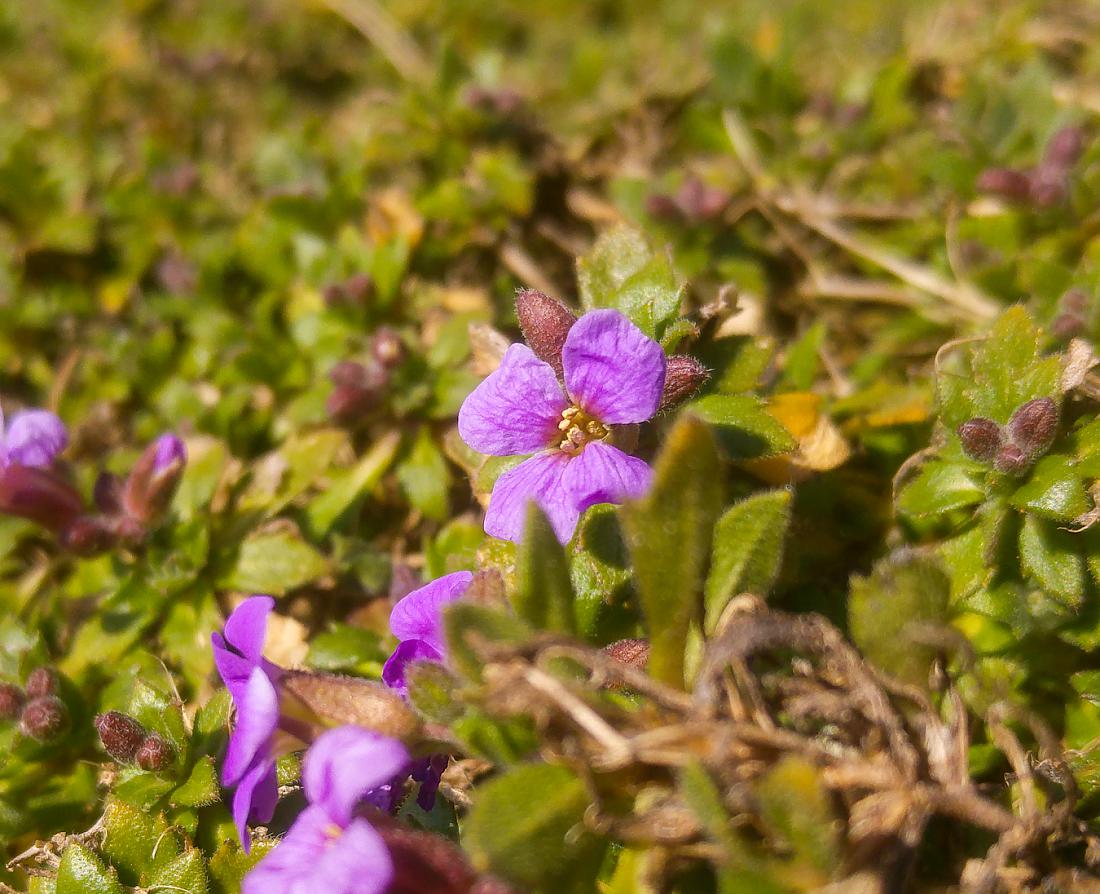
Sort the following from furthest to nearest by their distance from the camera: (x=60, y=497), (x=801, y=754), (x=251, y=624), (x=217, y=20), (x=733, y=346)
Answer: (x=217, y=20)
(x=60, y=497)
(x=733, y=346)
(x=251, y=624)
(x=801, y=754)

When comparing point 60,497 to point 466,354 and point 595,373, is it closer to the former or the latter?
point 466,354

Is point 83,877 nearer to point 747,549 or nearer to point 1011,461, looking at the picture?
point 747,549

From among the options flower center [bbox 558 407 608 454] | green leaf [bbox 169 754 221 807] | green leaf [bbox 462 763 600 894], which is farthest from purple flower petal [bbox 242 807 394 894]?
flower center [bbox 558 407 608 454]

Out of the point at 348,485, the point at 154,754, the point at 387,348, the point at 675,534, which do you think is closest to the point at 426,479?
the point at 348,485

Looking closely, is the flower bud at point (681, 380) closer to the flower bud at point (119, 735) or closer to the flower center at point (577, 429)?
the flower center at point (577, 429)

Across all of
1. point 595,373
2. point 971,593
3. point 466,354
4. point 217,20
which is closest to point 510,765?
point 595,373

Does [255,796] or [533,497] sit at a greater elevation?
[533,497]
